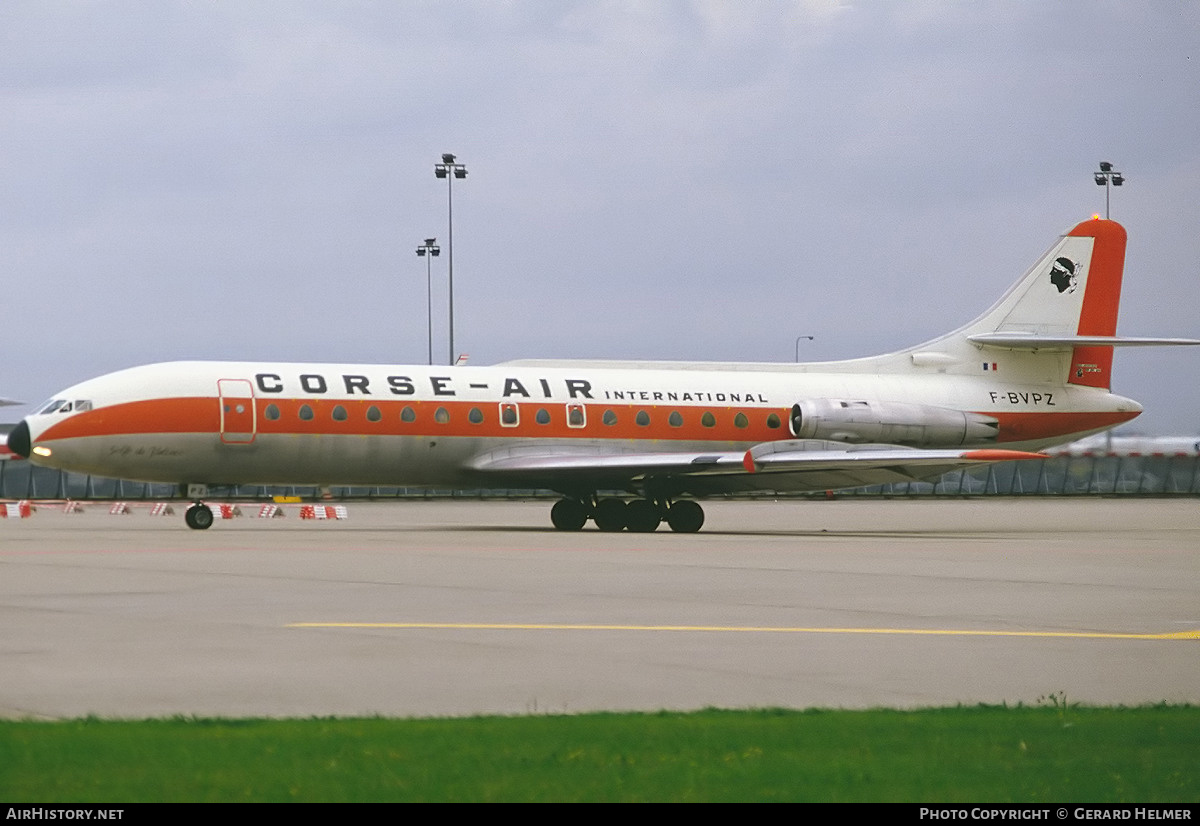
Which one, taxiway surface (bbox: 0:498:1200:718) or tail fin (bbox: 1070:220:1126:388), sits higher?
tail fin (bbox: 1070:220:1126:388)

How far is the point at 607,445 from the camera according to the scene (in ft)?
123

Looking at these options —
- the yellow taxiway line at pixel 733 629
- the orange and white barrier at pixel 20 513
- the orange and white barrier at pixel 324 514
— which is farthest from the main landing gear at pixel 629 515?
the yellow taxiway line at pixel 733 629

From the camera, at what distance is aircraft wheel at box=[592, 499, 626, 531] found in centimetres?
3753

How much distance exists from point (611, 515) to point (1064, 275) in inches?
547

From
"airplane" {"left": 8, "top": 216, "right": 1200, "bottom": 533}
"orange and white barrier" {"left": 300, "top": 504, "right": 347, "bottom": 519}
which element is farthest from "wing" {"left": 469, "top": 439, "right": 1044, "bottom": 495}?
"orange and white barrier" {"left": 300, "top": 504, "right": 347, "bottom": 519}

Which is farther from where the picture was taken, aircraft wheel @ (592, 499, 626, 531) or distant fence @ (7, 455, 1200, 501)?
distant fence @ (7, 455, 1200, 501)

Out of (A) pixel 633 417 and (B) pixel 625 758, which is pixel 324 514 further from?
(B) pixel 625 758

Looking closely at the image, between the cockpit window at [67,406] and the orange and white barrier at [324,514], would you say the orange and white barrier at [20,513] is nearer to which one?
the orange and white barrier at [324,514]

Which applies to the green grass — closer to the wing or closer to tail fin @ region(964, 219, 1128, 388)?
the wing

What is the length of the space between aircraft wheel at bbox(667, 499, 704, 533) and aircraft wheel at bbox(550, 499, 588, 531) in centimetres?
247

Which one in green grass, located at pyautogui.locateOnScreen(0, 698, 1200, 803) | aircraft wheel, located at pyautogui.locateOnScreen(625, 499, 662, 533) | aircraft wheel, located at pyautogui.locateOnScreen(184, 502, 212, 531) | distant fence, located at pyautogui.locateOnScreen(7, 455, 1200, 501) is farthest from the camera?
distant fence, located at pyautogui.locateOnScreen(7, 455, 1200, 501)

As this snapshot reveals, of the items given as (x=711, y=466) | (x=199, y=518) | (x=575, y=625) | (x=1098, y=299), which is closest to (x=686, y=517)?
(x=711, y=466)

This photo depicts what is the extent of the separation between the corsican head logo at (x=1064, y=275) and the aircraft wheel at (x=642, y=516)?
510 inches

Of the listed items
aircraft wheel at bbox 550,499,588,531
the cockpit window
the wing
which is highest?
the cockpit window
